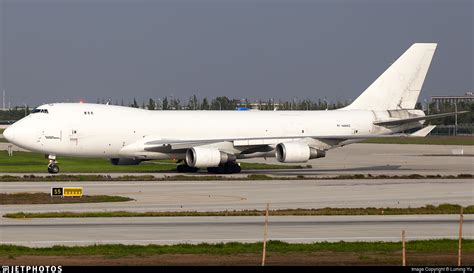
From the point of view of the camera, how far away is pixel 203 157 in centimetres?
6481

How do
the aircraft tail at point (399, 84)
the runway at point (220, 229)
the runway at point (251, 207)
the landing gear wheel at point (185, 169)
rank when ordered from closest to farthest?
1. the runway at point (220, 229)
2. the runway at point (251, 207)
3. the landing gear wheel at point (185, 169)
4. the aircraft tail at point (399, 84)

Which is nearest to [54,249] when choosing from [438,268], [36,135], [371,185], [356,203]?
[438,268]

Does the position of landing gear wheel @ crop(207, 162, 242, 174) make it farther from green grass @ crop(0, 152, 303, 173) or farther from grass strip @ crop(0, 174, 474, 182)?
green grass @ crop(0, 152, 303, 173)

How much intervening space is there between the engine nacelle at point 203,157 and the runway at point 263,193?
21.0 feet

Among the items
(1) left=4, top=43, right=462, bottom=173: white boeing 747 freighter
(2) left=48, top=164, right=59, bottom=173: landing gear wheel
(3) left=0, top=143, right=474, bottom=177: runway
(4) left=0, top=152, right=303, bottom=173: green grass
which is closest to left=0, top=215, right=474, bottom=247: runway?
(1) left=4, top=43, right=462, bottom=173: white boeing 747 freighter

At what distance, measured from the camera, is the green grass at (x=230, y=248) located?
89.9 feet

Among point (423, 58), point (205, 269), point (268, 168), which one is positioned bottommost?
point (205, 269)

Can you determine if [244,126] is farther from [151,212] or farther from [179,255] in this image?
[179,255]

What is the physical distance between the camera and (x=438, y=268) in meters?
23.6

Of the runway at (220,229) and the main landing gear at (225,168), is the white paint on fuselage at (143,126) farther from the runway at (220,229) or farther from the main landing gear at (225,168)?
the runway at (220,229)

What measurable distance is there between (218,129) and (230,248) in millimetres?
40872

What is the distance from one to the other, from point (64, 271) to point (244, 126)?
48.0 metres

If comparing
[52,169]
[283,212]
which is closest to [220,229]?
[283,212]

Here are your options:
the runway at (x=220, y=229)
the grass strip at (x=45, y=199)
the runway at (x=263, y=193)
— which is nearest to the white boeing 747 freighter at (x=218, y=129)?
the runway at (x=263, y=193)
